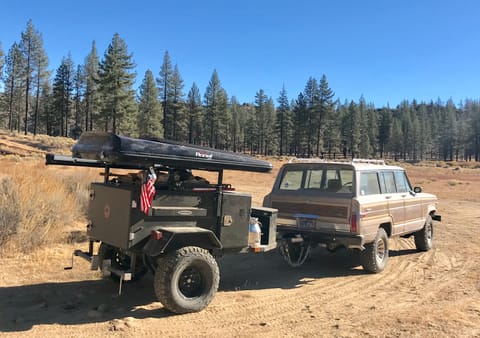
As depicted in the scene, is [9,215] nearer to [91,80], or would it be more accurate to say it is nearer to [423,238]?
[423,238]

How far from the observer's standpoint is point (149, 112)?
71.6 metres

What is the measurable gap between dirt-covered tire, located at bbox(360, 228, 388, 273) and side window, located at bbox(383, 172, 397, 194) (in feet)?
3.15

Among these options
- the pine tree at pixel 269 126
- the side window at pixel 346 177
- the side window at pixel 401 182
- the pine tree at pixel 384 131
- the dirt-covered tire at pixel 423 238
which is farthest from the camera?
the pine tree at pixel 384 131

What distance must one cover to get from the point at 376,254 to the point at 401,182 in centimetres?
221

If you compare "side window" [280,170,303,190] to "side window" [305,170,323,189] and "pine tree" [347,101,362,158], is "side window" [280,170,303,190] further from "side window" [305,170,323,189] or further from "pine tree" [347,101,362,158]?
"pine tree" [347,101,362,158]

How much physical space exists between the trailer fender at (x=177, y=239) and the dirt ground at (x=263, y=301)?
32.8 inches

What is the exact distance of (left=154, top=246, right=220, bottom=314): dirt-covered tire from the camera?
5.30 m

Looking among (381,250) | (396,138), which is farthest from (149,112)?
(396,138)

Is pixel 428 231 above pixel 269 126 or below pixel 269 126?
below

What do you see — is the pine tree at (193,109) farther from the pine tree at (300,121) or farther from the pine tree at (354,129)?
the pine tree at (354,129)

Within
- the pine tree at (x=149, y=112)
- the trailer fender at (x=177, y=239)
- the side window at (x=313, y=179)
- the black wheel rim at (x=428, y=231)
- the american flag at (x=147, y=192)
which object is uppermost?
the pine tree at (x=149, y=112)

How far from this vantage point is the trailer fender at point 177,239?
5.27m

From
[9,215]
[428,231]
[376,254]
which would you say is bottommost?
[376,254]

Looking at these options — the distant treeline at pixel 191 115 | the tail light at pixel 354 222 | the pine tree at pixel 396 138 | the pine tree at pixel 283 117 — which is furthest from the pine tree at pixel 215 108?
the tail light at pixel 354 222
